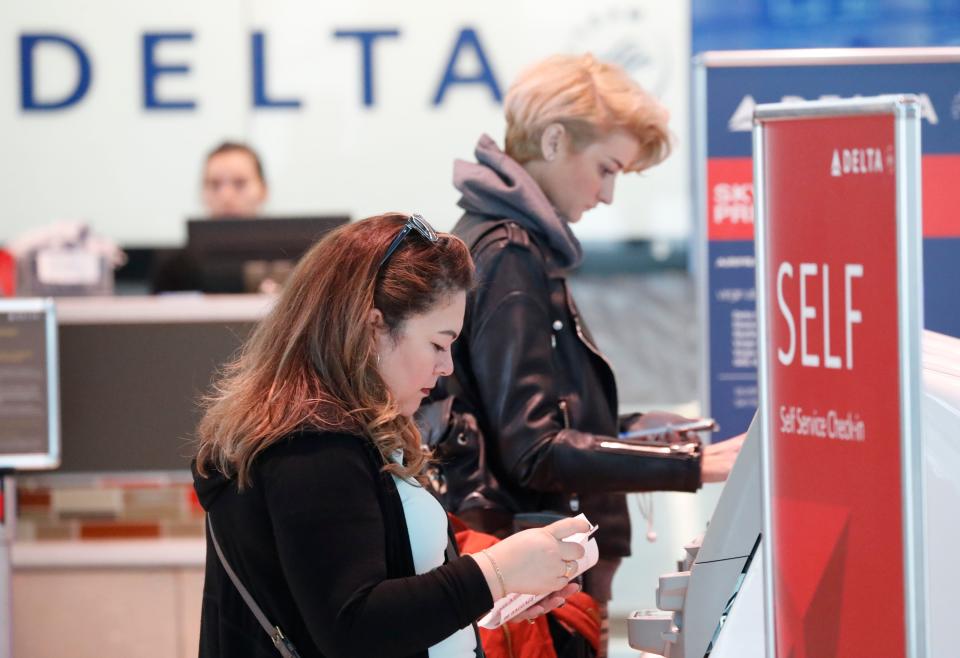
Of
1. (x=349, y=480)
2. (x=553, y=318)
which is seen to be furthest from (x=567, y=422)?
(x=349, y=480)

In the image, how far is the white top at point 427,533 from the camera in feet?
5.34

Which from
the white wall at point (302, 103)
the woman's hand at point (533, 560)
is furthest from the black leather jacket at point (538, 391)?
the white wall at point (302, 103)

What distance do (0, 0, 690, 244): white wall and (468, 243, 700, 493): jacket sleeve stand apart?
4.46 meters

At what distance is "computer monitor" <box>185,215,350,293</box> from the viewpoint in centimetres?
425

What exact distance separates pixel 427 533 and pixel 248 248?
2.80 m

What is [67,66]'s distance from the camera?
7051mm

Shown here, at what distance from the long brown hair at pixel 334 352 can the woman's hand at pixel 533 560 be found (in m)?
0.15

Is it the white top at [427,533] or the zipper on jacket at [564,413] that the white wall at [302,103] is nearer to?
the zipper on jacket at [564,413]

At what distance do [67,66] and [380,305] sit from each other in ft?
19.4

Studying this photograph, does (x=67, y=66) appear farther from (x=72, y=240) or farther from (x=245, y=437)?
(x=245, y=437)

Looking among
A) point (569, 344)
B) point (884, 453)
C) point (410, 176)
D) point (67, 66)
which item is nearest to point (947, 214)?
point (569, 344)

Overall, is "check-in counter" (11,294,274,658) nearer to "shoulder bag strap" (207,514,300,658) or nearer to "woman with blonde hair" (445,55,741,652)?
"woman with blonde hair" (445,55,741,652)

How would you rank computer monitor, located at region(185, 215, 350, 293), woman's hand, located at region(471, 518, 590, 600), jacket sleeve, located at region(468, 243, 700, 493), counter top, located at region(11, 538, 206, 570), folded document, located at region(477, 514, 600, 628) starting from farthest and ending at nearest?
1. computer monitor, located at region(185, 215, 350, 293)
2. counter top, located at region(11, 538, 206, 570)
3. jacket sleeve, located at region(468, 243, 700, 493)
4. folded document, located at region(477, 514, 600, 628)
5. woman's hand, located at region(471, 518, 590, 600)

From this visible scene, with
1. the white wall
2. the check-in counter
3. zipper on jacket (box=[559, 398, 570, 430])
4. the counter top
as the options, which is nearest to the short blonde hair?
zipper on jacket (box=[559, 398, 570, 430])
